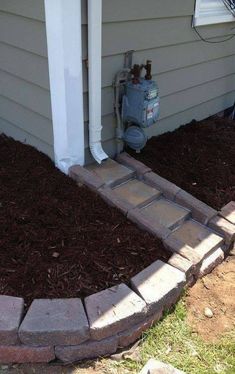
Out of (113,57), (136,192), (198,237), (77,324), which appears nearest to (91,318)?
(77,324)

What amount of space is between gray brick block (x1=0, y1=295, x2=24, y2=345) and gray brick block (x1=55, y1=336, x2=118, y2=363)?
0.23 metres

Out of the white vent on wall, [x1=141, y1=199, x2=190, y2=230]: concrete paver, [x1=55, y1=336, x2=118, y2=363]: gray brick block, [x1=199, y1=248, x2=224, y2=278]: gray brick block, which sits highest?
the white vent on wall

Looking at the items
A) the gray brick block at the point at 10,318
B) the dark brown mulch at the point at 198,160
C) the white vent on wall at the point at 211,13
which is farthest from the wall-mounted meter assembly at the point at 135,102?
the gray brick block at the point at 10,318

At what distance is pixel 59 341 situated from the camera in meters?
1.96

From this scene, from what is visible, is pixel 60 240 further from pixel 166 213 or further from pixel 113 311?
pixel 166 213

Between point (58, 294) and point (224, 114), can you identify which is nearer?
point (58, 294)

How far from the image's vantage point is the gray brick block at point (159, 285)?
2162 millimetres

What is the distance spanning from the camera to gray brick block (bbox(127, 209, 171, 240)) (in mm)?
2568

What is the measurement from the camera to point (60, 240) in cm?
244

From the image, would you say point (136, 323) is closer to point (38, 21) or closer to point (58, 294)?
point (58, 294)

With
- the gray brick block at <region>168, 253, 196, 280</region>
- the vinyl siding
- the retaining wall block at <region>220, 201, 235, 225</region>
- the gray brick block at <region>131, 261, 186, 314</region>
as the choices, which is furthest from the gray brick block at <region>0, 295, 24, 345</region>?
the retaining wall block at <region>220, 201, 235, 225</region>

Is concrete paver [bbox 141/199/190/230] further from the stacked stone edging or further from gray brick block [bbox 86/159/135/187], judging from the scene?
the stacked stone edging

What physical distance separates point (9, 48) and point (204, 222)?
6.41ft

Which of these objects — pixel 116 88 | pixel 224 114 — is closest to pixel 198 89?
pixel 224 114
